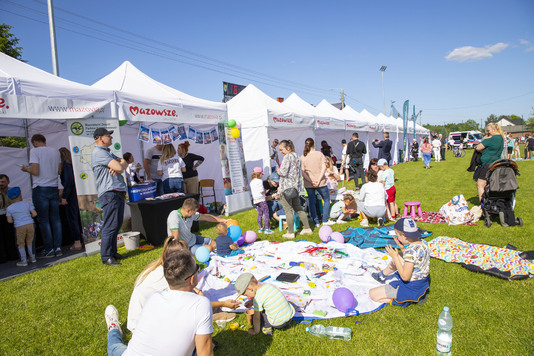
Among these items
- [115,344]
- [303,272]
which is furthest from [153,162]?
[115,344]

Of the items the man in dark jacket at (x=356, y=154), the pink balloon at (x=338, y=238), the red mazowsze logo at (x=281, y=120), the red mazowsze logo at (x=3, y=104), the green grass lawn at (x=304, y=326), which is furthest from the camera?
the man in dark jacket at (x=356, y=154)

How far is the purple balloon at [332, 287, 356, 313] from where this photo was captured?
3178 millimetres

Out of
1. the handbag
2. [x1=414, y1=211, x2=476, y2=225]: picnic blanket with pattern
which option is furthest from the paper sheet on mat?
[x1=414, y1=211, x2=476, y2=225]: picnic blanket with pattern

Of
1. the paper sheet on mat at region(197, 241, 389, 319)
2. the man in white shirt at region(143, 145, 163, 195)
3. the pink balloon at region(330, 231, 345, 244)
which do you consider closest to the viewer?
the paper sheet on mat at region(197, 241, 389, 319)

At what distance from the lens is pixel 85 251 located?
18.8ft

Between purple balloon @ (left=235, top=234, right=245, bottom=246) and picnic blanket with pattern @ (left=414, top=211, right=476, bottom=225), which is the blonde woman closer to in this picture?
picnic blanket with pattern @ (left=414, top=211, right=476, bottom=225)

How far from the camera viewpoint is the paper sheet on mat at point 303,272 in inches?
135

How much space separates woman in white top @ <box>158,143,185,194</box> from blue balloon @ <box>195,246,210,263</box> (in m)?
2.71

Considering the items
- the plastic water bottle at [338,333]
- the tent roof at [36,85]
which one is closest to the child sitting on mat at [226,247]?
the plastic water bottle at [338,333]

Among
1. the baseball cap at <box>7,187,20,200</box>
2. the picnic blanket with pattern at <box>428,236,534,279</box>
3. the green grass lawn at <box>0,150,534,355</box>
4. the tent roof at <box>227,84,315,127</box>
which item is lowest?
the green grass lawn at <box>0,150,534,355</box>

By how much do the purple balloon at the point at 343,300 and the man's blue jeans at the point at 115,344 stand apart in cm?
206

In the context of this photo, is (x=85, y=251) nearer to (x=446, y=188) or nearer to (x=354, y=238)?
(x=354, y=238)

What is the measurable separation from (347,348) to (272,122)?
7384 millimetres

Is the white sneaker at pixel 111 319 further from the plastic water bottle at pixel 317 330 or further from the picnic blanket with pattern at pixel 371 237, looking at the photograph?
the picnic blanket with pattern at pixel 371 237
